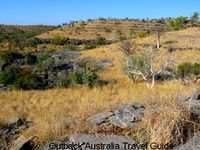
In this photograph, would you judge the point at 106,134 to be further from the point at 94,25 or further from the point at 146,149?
the point at 94,25

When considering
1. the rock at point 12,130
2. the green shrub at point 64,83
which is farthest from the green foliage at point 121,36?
the rock at point 12,130

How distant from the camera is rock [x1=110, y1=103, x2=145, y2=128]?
22.6ft

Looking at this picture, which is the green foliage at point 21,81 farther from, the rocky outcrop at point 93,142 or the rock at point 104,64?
the rocky outcrop at point 93,142

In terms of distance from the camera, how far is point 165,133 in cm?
575

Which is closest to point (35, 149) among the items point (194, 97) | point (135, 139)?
point (135, 139)

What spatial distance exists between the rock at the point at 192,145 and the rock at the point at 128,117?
114cm

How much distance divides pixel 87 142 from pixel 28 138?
4.25 feet

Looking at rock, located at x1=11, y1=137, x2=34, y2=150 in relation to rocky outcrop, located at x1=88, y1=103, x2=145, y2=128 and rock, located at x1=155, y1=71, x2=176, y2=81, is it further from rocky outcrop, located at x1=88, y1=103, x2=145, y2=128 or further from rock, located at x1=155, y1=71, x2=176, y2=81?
rock, located at x1=155, y1=71, x2=176, y2=81

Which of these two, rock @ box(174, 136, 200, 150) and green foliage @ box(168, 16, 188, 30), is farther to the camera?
green foliage @ box(168, 16, 188, 30)

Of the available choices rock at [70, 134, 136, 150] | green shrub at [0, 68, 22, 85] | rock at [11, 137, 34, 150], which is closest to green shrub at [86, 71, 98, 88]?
green shrub at [0, 68, 22, 85]

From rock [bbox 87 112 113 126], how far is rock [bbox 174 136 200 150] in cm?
186

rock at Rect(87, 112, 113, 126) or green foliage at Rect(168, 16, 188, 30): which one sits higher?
green foliage at Rect(168, 16, 188, 30)

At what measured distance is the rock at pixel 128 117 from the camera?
6.89m

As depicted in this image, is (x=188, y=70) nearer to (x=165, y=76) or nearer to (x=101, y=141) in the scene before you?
(x=165, y=76)
